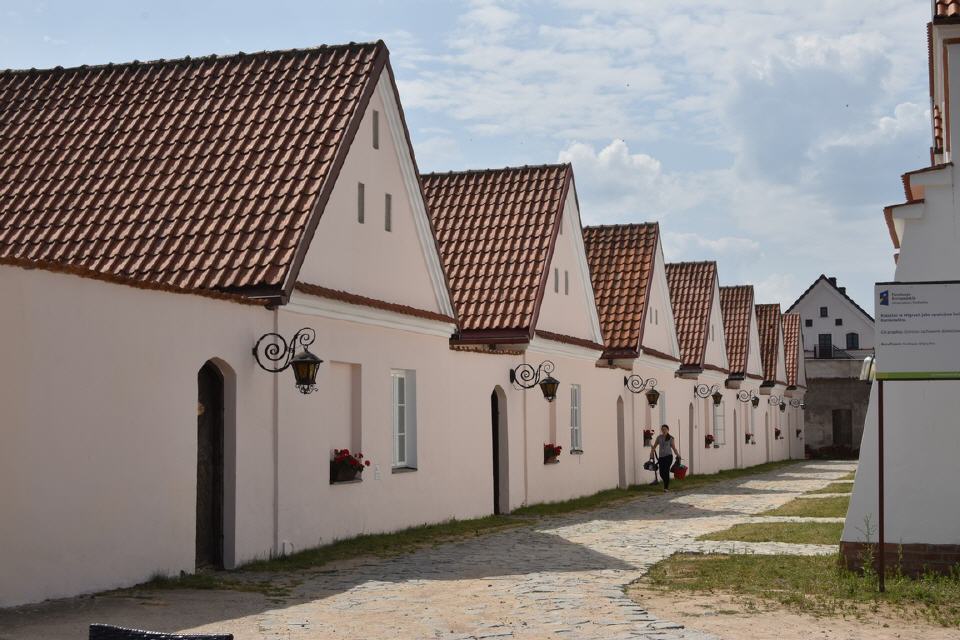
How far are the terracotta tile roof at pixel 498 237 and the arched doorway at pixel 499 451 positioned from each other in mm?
1247

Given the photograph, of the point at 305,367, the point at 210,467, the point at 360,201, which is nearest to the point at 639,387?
the point at 360,201

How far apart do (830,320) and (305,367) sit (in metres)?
76.3

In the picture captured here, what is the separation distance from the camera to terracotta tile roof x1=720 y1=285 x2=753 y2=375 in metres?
48.8

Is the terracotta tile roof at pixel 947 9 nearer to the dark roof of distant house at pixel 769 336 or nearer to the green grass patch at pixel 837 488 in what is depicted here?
the green grass patch at pixel 837 488

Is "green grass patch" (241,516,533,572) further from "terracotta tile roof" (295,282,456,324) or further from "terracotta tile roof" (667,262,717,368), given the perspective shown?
"terracotta tile roof" (667,262,717,368)

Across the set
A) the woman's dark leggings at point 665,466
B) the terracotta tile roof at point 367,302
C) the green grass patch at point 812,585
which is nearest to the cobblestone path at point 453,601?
the green grass patch at point 812,585

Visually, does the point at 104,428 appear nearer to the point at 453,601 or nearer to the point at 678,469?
the point at 453,601

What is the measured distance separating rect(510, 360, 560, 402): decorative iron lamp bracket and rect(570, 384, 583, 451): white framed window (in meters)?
3.61

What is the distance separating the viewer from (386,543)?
53.3ft

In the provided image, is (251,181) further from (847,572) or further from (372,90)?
(847,572)

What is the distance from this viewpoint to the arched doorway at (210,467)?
43.5 ft

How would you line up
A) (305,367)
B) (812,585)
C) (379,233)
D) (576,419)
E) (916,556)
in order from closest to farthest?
(812,585) < (916,556) < (305,367) < (379,233) < (576,419)

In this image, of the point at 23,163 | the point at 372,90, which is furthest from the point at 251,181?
the point at 23,163

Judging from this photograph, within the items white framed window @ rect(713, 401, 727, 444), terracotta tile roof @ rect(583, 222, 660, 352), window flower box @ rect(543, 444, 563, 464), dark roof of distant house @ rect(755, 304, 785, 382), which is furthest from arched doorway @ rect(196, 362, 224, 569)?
dark roof of distant house @ rect(755, 304, 785, 382)
